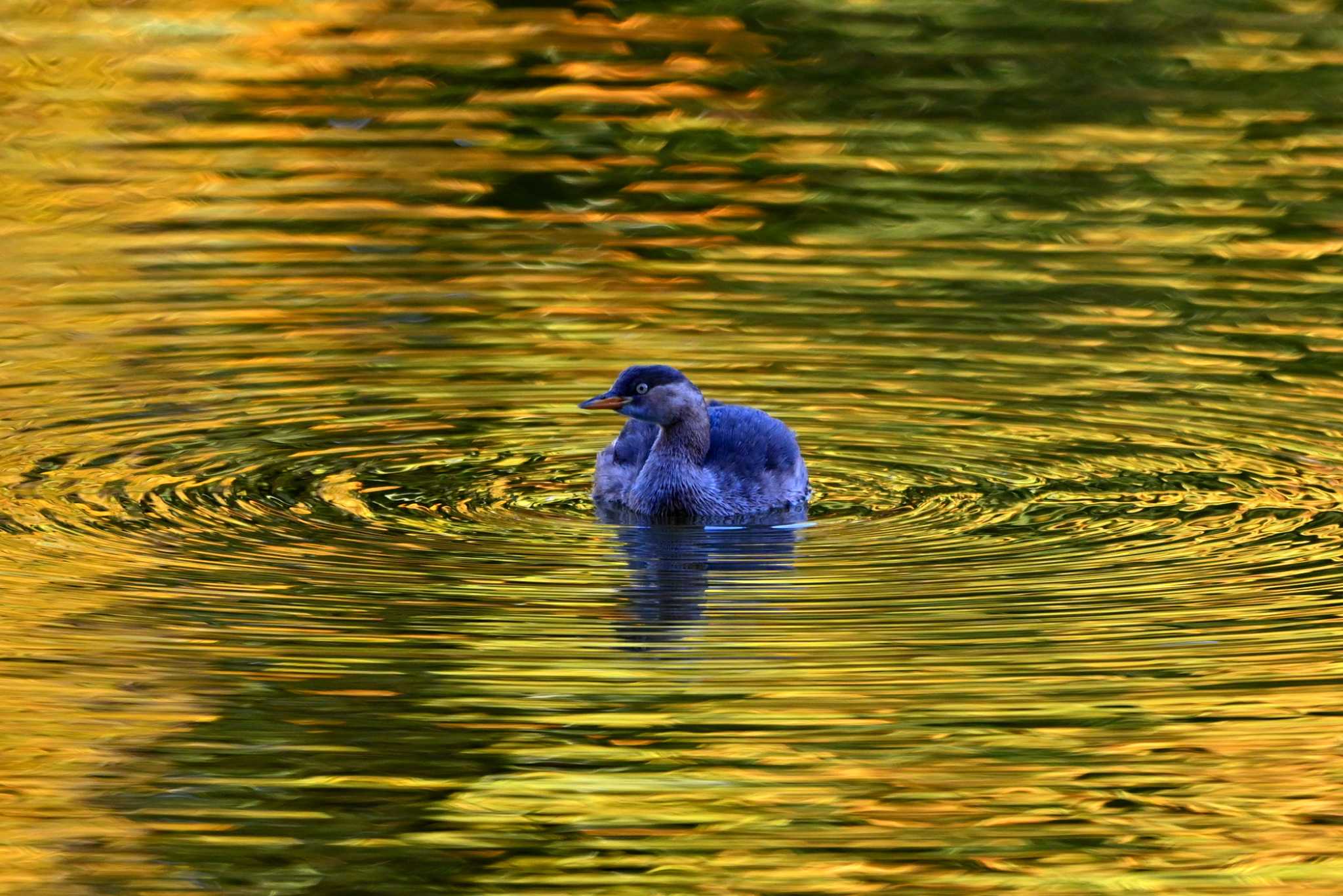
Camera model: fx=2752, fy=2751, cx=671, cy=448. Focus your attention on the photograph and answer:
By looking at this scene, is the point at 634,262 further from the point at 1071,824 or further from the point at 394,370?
the point at 1071,824

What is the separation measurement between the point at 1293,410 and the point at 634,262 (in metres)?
5.11

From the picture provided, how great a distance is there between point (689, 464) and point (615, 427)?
6.41ft

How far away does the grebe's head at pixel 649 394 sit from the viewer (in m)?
13.9

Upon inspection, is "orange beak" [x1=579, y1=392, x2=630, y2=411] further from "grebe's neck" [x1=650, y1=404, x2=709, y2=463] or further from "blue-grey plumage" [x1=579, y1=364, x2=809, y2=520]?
"grebe's neck" [x1=650, y1=404, x2=709, y2=463]

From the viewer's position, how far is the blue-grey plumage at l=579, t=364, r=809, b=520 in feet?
46.0

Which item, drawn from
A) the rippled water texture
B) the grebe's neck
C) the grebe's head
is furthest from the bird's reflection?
the grebe's head

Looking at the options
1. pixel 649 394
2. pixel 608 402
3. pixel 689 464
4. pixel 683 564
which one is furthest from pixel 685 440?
pixel 683 564

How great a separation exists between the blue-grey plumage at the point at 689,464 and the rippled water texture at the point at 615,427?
32cm

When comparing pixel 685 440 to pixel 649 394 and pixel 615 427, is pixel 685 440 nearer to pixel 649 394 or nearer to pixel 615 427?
pixel 649 394

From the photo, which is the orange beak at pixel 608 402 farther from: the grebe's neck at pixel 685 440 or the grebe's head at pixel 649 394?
the grebe's neck at pixel 685 440

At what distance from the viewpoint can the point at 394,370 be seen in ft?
54.5

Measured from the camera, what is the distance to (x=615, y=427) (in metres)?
16.1

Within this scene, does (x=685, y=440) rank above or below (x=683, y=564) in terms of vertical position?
above

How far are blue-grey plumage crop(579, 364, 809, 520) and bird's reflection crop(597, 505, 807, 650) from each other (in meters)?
0.10
